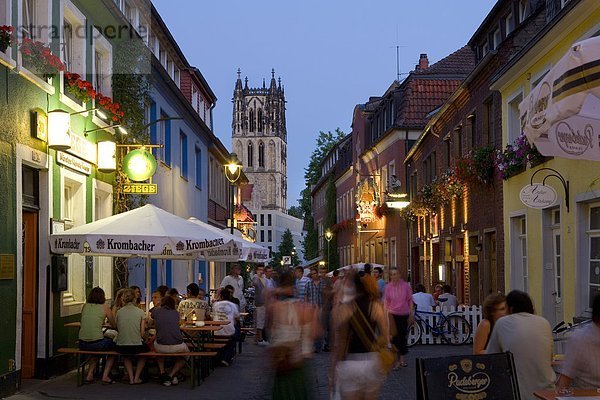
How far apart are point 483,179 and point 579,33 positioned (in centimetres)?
708

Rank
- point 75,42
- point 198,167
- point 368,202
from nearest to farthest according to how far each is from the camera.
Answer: point 75,42, point 198,167, point 368,202

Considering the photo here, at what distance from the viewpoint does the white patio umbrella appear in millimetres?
13125

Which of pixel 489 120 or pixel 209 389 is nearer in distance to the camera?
pixel 209 389

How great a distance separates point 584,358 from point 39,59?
28.7ft

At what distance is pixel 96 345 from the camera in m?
13.4

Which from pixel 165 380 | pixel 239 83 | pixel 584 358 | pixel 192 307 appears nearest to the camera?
pixel 584 358

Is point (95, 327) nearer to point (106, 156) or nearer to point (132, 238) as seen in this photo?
point (132, 238)

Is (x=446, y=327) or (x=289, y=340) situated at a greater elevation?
(x=289, y=340)

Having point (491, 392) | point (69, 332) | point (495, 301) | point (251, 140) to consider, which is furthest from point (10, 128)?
point (251, 140)

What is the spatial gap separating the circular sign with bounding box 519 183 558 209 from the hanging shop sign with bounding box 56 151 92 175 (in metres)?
7.07

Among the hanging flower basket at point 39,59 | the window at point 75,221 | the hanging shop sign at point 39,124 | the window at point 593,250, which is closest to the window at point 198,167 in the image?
the window at point 75,221

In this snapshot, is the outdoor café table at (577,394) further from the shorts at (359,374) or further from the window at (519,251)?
the window at (519,251)

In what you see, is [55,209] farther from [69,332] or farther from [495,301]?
[495,301]

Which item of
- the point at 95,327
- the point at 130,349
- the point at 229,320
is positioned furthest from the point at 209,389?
the point at 229,320
